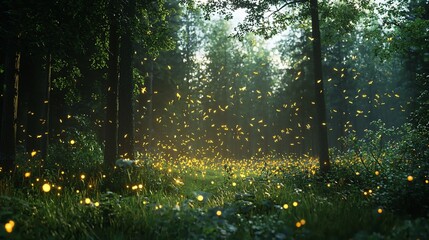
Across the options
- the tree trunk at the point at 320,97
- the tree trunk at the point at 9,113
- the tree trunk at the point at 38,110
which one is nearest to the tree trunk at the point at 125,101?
the tree trunk at the point at 9,113

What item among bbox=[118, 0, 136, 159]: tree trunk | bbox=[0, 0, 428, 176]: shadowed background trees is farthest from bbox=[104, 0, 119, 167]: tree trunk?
bbox=[118, 0, 136, 159]: tree trunk

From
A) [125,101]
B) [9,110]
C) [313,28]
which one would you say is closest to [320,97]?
[313,28]

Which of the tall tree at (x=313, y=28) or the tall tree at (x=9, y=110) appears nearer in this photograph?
the tall tree at (x=9, y=110)

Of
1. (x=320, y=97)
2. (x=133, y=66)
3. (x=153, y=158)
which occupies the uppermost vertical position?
(x=133, y=66)

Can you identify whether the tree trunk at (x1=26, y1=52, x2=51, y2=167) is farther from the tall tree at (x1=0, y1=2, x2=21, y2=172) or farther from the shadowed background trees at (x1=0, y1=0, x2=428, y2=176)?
the tall tree at (x1=0, y1=2, x2=21, y2=172)

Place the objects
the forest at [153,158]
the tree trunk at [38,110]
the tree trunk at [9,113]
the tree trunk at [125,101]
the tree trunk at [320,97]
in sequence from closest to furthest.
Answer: the forest at [153,158]
the tree trunk at [9,113]
the tree trunk at [125,101]
the tree trunk at [320,97]
the tree trunk at [38,110]

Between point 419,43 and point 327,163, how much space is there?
6.19 metres

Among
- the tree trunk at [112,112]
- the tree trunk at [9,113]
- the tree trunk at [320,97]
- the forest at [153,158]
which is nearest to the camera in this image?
the forest at [153,158]

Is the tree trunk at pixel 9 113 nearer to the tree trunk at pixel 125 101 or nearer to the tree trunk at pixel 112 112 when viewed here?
the tree trunk at pixel 112 112

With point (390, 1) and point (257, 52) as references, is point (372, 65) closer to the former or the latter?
point (257, 52)

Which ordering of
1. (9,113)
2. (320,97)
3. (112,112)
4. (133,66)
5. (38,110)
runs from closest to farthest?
(9,113), (112,112), (320,97), (38,110), (133,66)

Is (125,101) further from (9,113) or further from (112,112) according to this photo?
(9,113)

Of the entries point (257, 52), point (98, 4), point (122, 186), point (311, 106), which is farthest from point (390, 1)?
point (257, 52)

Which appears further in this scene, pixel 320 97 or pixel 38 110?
pixel 38 110
